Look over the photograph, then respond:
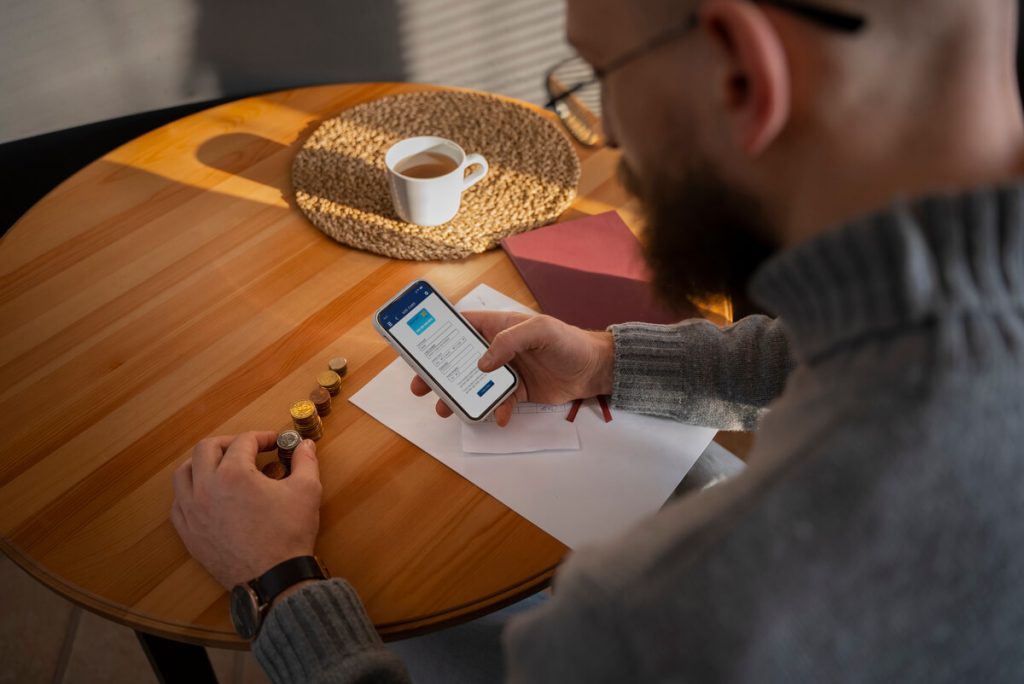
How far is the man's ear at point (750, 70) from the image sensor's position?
18.2 inches

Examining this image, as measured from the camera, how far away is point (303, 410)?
812mm

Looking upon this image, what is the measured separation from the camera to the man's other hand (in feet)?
2.29

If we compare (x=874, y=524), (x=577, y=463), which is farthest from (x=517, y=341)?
(x=874, y=524)

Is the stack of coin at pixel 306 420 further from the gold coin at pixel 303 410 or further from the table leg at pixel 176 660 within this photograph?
the table leg at pixel 176 660

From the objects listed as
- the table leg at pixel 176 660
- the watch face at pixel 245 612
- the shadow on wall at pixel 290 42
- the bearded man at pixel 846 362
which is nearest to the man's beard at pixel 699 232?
the bearded man at pixel 846 362

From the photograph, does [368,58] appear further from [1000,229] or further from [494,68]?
[1000,229]

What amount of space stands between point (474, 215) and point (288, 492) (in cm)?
51

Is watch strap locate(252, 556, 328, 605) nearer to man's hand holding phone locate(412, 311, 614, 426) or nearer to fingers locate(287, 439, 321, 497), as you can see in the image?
fingers locate(287, 439, 321, 497)

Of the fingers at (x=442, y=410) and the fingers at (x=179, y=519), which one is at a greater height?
the fingers at (x=179, y=519)

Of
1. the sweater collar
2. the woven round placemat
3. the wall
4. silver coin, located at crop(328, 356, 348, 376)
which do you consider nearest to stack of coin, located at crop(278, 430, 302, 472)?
silver coin, located at crop(328, 356, 348, 376)

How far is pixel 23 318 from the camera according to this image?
938mm

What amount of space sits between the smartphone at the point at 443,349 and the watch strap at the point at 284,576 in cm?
22

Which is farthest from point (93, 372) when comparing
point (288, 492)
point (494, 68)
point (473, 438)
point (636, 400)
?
point (494, 68)

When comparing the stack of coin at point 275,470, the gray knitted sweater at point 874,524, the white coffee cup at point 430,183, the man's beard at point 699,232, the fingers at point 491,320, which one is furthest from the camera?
the white coffee cup at point 430,183
